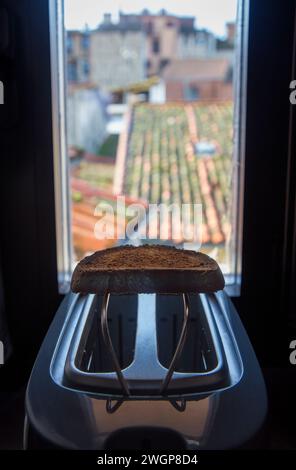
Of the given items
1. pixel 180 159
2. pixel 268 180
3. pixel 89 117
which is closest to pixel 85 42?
pixel 89 117

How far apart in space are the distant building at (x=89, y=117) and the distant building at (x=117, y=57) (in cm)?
8

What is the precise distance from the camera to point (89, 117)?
8.61 ft

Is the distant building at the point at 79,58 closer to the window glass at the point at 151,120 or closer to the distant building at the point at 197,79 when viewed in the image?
the window glass at the point at 151,120

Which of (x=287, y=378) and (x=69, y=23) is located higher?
(x=69, y=23)

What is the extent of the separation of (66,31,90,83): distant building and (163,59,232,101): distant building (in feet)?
1.49

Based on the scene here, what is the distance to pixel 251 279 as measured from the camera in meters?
1.49

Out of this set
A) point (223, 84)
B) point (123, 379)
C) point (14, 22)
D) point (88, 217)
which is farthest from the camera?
Answer: point (223, 84)

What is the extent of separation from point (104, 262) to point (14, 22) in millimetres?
808

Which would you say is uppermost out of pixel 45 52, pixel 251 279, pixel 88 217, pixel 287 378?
pixel 45 52

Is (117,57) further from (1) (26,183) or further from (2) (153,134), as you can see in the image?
(1) (26,183)

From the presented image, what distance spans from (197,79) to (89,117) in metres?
0.60

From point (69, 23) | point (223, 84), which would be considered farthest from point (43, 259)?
point (223, 84)

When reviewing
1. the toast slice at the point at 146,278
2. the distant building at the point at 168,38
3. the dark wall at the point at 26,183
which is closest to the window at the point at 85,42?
the distant building at the point at 168,38

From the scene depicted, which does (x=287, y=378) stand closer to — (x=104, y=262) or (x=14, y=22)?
(x=104, y=262)
